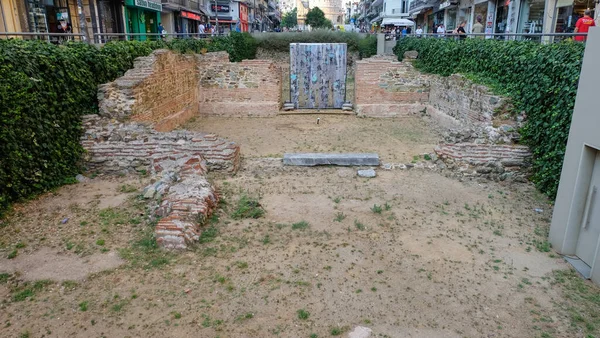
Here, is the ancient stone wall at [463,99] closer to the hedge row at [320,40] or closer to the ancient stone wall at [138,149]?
the ancient stone wall at [138,149]

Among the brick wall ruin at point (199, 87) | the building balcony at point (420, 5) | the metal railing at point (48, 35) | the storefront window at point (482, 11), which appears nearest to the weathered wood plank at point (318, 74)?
the brick wall ruin at point (199, 87)

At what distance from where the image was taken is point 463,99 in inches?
445

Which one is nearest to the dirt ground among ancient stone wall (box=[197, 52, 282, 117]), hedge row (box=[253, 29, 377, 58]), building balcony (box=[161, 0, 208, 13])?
ancient stone wall (box=[197, 52, 282, 117])

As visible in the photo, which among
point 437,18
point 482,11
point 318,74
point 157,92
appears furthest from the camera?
point 437,18

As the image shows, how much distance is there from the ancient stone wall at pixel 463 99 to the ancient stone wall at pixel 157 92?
25.8ft

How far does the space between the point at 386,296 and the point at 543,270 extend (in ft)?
6.59

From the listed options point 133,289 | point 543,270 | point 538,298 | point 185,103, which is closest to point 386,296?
point 538,298

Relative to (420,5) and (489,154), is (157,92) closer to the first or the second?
(489,154)

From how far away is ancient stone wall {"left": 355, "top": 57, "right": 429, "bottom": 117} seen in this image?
47.7 ft

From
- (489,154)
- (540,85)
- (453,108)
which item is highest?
(540,85)

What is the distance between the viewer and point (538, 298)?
4.34 meters

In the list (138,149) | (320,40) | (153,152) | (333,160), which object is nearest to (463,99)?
(333,160)

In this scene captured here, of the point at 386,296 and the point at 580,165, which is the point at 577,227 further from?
the point at 386,296

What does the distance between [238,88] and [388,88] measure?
520 centimetres
